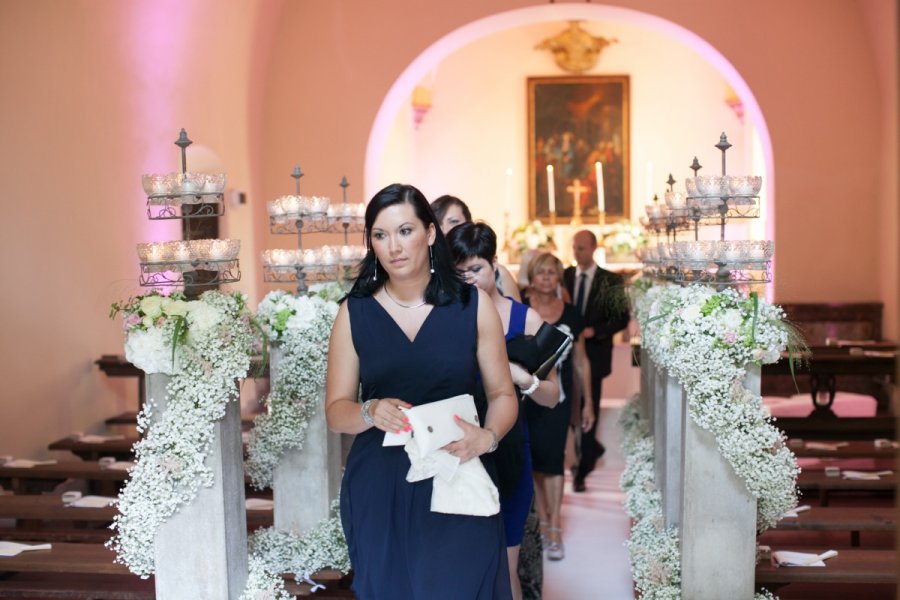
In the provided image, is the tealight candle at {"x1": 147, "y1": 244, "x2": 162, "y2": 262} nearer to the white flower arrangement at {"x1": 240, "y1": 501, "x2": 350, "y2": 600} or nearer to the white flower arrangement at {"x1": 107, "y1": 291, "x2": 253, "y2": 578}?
the white flower arrangement at {"x1": 107, "y1": 291, "x2": 253, "y2": 578}

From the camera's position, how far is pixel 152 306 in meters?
4.77

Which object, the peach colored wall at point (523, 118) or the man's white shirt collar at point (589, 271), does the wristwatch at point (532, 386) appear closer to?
the man's white shirt collar at point (589, 271)

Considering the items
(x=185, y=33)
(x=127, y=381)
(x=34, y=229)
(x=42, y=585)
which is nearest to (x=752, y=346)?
(x=42, y=585)

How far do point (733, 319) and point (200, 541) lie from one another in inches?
101

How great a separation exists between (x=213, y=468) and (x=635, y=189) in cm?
1332

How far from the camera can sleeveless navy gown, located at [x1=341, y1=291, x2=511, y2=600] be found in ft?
11.6

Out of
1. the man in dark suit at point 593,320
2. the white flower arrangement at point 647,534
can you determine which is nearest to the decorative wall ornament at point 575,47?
the man in dark suit at point 593,320

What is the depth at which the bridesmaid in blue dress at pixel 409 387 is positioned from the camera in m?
3.52

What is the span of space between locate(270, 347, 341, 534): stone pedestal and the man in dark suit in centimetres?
362

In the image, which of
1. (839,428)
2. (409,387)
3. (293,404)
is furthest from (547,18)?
(409,387)

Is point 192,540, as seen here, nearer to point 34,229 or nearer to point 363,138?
point 34,229

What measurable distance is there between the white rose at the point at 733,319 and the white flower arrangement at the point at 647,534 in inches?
52.1

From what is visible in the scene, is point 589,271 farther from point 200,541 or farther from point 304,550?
point 200,541

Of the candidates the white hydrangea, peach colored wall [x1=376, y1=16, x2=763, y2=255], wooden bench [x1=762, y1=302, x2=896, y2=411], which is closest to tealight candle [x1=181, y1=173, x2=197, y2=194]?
the white hydrangea
